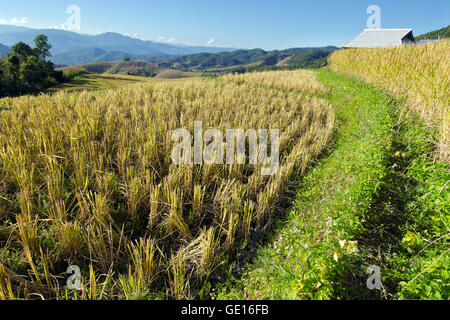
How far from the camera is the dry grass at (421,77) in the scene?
14.8ft

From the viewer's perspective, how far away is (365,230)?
2830 millimetres

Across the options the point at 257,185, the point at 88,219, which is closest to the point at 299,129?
the point at 257,185

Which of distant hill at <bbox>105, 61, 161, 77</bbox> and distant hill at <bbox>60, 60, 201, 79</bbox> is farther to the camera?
distant hill at <bbox>105, 61, 161, 77</bbox>

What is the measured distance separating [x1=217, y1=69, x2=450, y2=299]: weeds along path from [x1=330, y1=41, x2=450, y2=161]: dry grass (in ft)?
1.19

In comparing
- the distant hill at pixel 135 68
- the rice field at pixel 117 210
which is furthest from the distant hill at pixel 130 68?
the rice field at pixel 117 210

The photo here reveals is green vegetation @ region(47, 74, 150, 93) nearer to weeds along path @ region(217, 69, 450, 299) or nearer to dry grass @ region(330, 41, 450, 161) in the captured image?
weeds along path @ region(217, 69, 450, 299)

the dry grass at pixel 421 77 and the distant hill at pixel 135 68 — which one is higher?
the distant hill at pixel 135 68

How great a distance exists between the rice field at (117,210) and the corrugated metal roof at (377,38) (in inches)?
1682

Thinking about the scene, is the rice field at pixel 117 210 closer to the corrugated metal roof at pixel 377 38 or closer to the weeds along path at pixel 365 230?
the weeds along path at pixel 365 230

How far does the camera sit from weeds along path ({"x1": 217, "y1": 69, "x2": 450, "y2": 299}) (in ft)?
6.56

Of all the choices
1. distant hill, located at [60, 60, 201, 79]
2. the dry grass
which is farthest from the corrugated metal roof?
distant hill, located at [60, 60, 201, 79]

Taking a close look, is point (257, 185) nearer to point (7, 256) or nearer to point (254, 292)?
point (254, 292)

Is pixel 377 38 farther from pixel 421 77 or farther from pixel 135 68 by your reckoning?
pixel 135 68

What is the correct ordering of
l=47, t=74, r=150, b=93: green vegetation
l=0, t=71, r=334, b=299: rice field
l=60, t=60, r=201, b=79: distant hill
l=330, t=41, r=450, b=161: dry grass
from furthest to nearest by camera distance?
1. l=60, t=60, r=201, b=79: distant hill
2. l=47, t=74, r=150, b=93: green vegetation
3. l=330, t=41, r=450, b=161: dry grass
4. l=0, t=71, r=334, b=299: rice field
